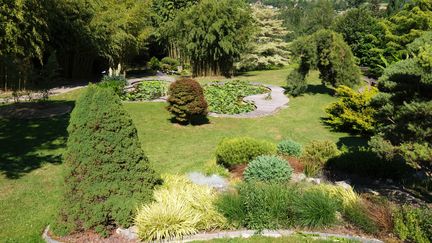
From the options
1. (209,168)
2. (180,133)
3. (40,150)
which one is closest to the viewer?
(209,168)

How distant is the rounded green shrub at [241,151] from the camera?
10.5m

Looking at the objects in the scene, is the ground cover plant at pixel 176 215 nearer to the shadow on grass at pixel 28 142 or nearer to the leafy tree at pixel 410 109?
the leafy tree at pixel 410 109

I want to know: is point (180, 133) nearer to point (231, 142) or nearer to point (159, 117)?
point (159, 117)

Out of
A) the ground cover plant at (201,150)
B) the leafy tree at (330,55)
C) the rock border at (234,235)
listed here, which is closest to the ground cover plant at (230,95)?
the ground cover plant at (201,150)

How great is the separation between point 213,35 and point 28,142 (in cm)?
1964

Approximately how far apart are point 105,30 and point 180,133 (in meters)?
13.8

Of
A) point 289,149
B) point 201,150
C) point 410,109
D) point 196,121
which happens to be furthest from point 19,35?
Result: point 410,109

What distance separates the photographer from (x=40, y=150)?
1168cm

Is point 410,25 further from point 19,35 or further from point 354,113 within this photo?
point 19,35

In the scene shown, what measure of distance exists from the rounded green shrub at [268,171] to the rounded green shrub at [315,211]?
2.05 metres

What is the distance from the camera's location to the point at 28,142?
40.5 ft

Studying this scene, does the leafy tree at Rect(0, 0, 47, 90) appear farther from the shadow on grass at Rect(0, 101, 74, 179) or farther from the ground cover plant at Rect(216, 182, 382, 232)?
the ground cover plant at Rect(216, 182, 382, 232)

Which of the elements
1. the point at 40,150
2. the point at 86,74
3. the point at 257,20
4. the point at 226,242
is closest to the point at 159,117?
the point at 40,150

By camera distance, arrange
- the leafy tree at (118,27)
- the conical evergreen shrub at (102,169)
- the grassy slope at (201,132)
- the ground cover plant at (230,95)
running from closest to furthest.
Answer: the conical evergreen shrub at (102,169), the grassy slope at (201,132), the ground cover plant at (230,95), the leafy tree at (118,27)
